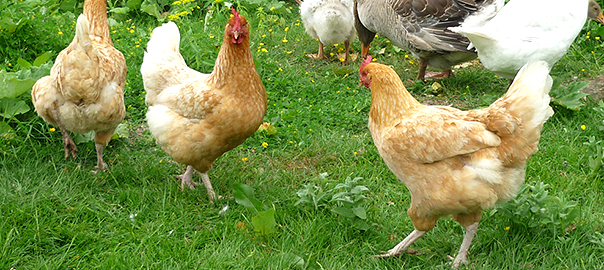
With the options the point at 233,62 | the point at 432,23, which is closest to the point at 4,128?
the point at 233,62

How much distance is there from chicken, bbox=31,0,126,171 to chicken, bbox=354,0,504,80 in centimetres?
297

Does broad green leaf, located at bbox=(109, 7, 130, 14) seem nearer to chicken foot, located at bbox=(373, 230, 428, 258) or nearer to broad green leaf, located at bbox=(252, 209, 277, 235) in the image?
broad green leaf, located at bbox=(252, 209, 277, 235)

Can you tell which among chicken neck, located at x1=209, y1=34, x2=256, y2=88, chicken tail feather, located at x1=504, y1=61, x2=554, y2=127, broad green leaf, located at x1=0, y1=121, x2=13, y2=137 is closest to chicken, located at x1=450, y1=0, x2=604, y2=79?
chicken tail feather, located at x1=504, y1=61, x2=554, y2=127

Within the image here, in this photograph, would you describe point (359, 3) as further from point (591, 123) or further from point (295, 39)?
point (591, 123)

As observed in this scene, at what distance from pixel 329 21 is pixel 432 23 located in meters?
1.24

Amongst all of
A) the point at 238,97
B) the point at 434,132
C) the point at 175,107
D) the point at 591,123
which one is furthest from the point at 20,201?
the point at 591,123

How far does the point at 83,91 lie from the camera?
12.5 ft

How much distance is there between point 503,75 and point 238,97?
8.55 ft

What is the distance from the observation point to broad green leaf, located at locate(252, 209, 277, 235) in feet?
11.2

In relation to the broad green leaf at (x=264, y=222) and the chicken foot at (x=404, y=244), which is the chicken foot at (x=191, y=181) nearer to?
the broad green leaf at (x=264, y=222)

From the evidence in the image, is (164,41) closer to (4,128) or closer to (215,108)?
(215,108)

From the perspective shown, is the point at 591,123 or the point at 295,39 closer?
the point at 591,123

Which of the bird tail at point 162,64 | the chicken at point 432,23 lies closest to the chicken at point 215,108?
the bird tail at point 162,64

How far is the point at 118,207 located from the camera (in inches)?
154
